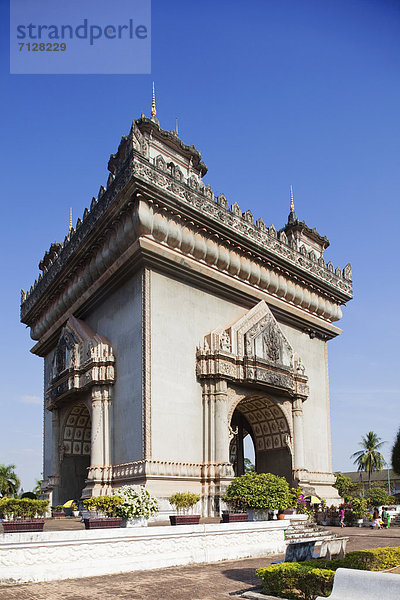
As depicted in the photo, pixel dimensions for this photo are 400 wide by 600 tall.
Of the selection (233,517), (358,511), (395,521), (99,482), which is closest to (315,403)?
(358,511)

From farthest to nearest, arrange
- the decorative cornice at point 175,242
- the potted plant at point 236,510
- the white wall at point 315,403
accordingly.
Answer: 1. the white wall at point 315,403
2. the decorative cornice at point 175,242
3. the potted plant at point 236,510

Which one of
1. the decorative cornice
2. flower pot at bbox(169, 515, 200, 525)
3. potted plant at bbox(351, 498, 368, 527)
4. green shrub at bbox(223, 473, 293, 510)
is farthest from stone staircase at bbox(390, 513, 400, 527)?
flower pot at bbox(169, 515, 200, 525)

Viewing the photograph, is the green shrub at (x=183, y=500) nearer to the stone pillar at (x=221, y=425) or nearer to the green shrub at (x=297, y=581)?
the stone pillar at (x=221, y=425)

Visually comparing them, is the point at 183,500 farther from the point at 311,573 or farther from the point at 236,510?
the point at 311,573

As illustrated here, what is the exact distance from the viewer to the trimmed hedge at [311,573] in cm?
792

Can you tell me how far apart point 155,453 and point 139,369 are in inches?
108

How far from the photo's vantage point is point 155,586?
977 centimetres

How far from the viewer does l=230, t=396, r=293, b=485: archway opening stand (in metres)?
23.7

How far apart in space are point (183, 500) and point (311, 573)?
375 inches

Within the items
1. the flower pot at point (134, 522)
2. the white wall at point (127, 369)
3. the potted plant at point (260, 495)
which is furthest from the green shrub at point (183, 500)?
the flower pot at point (134, 522)

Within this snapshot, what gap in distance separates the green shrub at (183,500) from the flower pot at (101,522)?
424 cm

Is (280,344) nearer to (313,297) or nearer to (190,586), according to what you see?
(313,297)

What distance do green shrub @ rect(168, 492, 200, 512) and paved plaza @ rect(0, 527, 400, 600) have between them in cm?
482

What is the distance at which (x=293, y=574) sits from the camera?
27.0 feet
